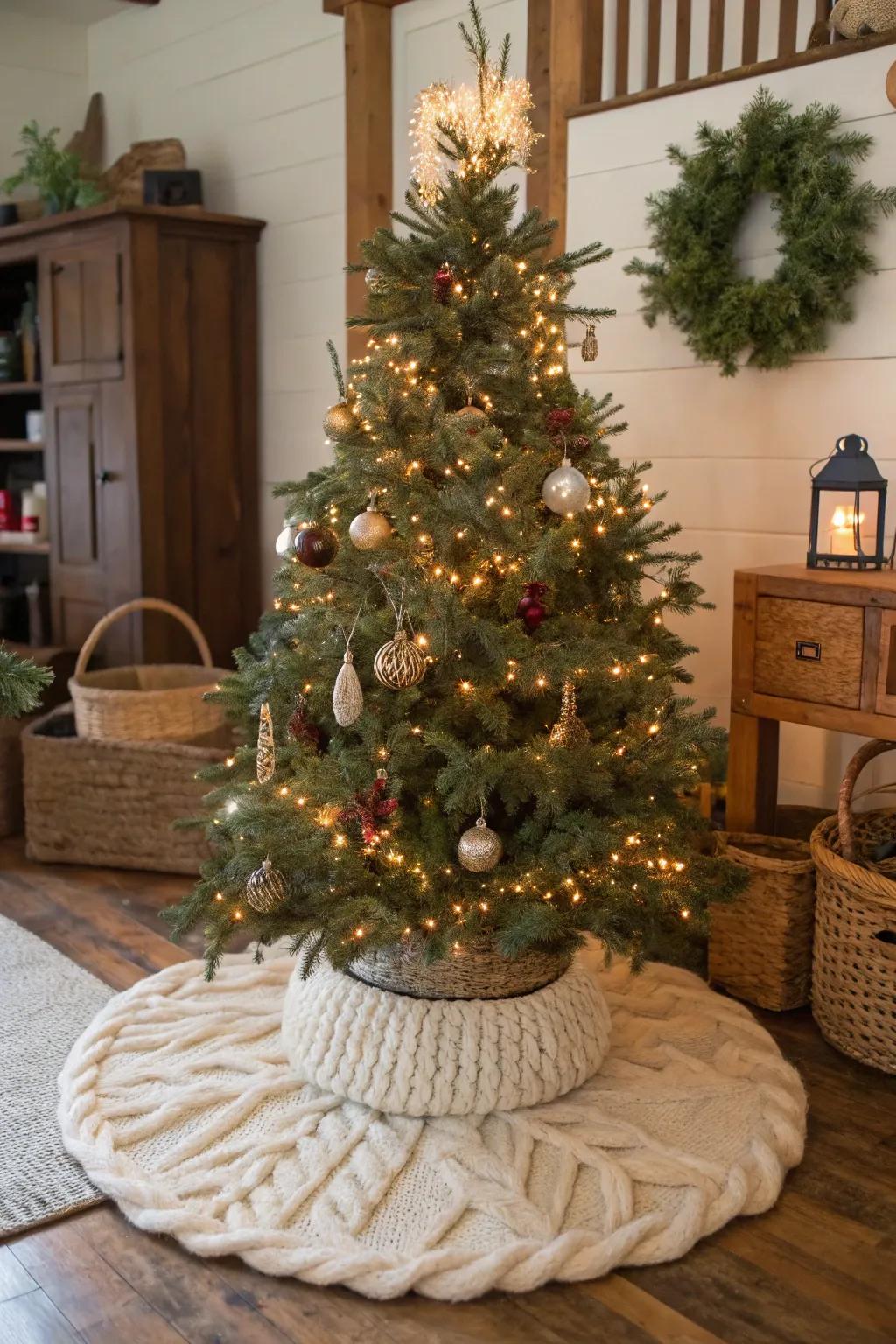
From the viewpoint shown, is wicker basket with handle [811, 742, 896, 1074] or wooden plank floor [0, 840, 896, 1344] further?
wicker basket with handle [811, 742, 896, 1074]

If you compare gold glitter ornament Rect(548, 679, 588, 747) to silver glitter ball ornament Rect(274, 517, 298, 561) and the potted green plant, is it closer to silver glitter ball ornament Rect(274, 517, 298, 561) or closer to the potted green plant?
silver glitter ball ornament Rect(274, 517, 298, 561)

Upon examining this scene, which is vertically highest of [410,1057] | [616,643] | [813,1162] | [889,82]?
[889,82]

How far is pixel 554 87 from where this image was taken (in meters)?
2.89

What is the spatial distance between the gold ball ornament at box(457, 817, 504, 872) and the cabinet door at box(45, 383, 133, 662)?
2.10 meters

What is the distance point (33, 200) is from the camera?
13.6 feet

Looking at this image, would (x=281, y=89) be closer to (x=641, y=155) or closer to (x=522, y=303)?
(x=641, y=155)

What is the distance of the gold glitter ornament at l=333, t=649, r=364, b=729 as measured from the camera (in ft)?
5.84

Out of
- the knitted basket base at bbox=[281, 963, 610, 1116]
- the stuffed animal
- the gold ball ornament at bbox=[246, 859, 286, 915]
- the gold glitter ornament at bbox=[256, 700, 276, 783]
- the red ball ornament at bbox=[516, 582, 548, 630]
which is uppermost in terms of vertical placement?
the stuffed animal

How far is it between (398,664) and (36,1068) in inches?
37.3

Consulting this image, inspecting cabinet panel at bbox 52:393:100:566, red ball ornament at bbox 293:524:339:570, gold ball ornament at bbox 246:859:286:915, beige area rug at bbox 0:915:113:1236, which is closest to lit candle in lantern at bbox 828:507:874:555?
red ball ornament at bbox 293:524:339:570

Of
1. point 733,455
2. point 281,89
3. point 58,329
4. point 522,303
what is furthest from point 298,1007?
point 281,89

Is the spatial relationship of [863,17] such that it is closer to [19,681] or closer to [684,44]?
[684,44]

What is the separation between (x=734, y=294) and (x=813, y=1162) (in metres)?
1.62

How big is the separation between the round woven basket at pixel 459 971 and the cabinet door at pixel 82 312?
7.39ft
